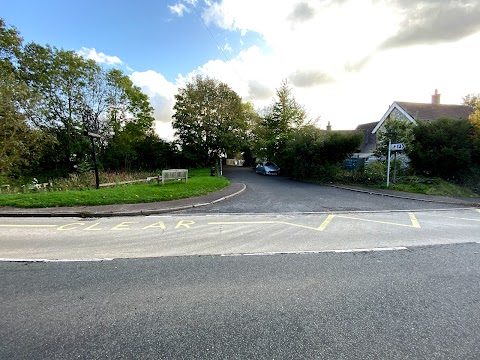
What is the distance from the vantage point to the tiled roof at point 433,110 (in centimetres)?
2316

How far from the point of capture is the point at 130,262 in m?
4.23

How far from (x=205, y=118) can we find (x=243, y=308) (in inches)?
1170

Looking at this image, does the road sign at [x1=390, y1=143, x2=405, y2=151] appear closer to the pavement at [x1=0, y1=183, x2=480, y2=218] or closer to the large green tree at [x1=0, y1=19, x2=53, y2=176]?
the pavement at [x1=0, y1=183, x2=480, y2=218]

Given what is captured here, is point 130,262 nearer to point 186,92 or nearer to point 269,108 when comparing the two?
point 269,108

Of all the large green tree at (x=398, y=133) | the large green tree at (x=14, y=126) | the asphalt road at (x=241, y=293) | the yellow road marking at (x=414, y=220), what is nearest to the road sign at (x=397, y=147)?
the large green tree at (x=398, y=133)

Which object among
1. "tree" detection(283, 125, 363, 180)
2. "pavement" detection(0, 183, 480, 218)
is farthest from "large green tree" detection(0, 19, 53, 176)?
"tree" detection(283, 125, 363, 180)

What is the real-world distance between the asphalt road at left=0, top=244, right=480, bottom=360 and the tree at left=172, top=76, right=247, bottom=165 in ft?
88.9

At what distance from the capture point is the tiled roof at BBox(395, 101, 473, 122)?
23.2 meters

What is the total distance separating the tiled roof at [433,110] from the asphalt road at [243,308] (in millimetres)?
24712

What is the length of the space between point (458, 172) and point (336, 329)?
57.2 ft

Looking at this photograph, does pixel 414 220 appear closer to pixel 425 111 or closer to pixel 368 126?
pixel 425 111

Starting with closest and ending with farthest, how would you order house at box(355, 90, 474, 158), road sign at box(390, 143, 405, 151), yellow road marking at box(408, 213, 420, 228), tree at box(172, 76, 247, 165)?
1. yellow road marking at box(408, 213, 420, 228)
2. road sign at box(390, 143, 405, 151)
3. house at box(355, 90, 474, 158)
4. tree at box(172, 76, 247, 165)

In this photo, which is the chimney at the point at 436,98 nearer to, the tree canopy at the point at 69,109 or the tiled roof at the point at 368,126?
the tiled roof at the point at 368,126

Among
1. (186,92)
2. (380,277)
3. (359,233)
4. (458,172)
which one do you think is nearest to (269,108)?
(186,92)
